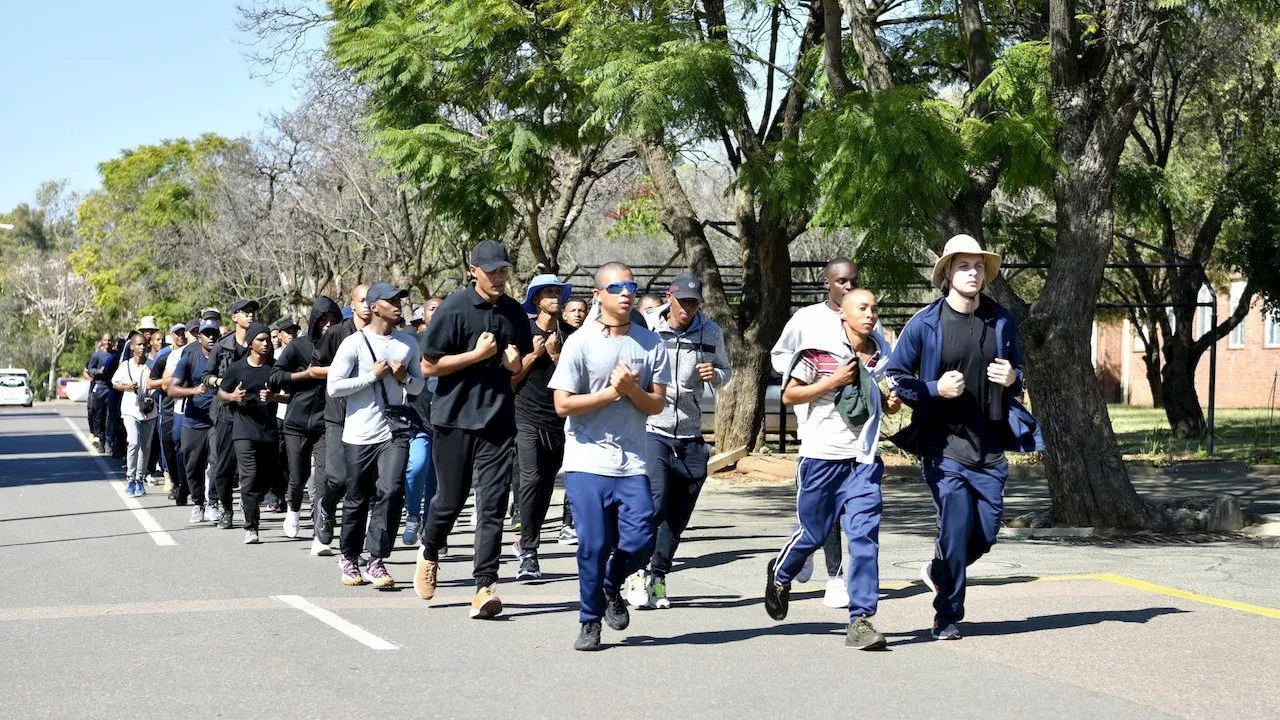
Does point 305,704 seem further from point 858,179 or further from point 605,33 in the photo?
point 605,33

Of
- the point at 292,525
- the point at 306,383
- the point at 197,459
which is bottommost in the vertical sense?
the point at 292,525

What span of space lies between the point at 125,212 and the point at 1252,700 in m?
67.0

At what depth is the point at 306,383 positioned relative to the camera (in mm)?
12273

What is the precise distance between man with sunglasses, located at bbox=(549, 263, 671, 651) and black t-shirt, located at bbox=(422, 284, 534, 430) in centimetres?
101

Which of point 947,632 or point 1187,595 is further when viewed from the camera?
point 1187,595

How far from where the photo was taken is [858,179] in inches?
488

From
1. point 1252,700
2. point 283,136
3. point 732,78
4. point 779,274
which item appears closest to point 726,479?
point 779,274

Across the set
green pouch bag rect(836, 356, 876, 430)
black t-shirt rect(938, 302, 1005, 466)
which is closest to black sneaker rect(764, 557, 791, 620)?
green pouch bag rect(836, 356, 876, 430)

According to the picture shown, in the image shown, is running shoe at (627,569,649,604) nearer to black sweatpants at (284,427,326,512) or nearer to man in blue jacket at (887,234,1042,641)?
man in blue jacket at (887,234,1042,641)

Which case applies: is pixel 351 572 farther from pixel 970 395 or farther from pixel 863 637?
pixel 970 395

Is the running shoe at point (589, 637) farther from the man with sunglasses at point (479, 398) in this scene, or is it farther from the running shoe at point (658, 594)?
the running shoe at point (658, 594)

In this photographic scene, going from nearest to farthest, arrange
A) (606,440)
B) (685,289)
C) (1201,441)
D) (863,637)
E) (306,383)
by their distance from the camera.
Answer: (863,637)
(606,440)
(685,289)
(306,383)
(1201,441)

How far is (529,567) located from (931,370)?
383 centimetres

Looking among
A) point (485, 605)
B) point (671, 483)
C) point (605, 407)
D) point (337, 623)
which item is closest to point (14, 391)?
point (337, 623)
